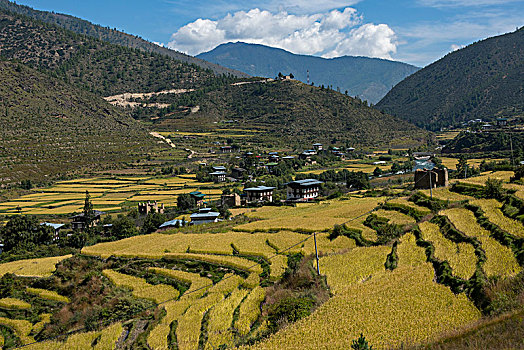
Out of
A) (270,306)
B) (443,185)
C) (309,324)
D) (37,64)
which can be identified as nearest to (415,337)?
(309,324)

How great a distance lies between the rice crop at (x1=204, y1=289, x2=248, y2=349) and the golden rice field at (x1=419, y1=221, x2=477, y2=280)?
33.6ft

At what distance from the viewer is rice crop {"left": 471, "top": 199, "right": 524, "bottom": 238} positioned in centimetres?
2248

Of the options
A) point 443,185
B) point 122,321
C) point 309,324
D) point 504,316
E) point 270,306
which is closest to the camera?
point 504,316

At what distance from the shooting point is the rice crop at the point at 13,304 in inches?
1074

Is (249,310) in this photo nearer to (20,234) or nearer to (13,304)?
(13,304)

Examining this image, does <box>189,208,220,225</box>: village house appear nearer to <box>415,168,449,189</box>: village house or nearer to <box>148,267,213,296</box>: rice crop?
<box>148,267,213,296</box>: rice crop

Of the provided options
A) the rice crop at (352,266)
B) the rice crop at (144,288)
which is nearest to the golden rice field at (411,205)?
the rice crop at (352,266)

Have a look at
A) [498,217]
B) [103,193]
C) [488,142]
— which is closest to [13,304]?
[498,217]

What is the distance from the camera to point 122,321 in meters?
22.7

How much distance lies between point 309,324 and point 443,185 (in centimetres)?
3172

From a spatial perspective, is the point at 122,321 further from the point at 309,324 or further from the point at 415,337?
the point at 415,337

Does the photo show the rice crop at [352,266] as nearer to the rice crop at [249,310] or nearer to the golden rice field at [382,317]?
the golden rice field at [382,317]

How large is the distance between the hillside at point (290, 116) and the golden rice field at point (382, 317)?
10987cm

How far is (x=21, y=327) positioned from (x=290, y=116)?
438 feet
